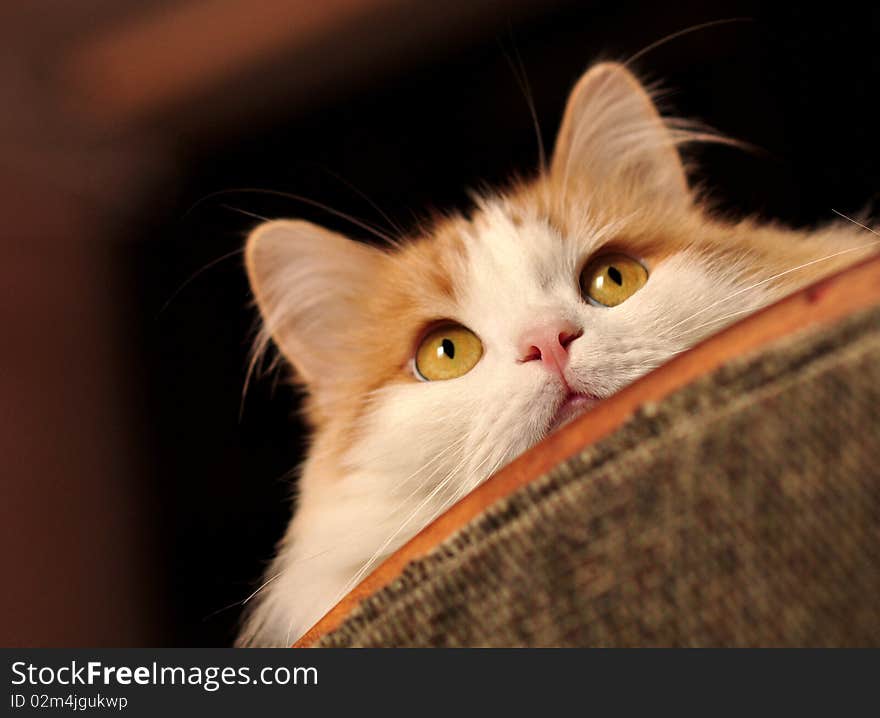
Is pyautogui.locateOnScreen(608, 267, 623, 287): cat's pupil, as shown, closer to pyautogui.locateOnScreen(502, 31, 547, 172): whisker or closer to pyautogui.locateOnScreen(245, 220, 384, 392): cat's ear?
pyautogui.locateOnScreen(502, 31, 547, 172): whisker

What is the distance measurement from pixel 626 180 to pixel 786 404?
0.99 meters

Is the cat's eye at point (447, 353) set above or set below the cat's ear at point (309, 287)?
below

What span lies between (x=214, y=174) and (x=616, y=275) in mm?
1899

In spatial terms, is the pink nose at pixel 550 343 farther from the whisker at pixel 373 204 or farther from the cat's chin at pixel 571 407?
the whisker at pixel 373 204

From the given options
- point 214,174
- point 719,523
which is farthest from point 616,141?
point 214,174

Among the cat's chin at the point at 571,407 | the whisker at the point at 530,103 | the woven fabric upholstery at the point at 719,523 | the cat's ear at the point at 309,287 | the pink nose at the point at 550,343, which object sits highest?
the whisker at the point at 530,103

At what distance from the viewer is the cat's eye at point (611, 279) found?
1048 mm

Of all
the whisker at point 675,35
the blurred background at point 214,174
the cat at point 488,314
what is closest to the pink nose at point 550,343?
the cat at point 488,314

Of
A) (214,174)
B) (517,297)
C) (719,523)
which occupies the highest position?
(214,174)

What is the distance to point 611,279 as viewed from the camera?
106 centimetres

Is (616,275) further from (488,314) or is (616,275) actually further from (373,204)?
(373,204)

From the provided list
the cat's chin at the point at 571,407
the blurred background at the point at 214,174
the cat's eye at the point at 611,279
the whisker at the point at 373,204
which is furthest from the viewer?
the blurred background at the point at 214,174

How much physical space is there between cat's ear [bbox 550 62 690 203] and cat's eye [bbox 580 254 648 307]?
240 millimetres

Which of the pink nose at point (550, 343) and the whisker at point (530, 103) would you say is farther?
the whisker at point (530, 103)
